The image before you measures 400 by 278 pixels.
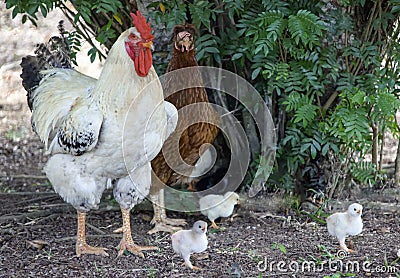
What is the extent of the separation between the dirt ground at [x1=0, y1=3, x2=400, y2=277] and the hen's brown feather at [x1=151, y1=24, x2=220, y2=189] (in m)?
0.67

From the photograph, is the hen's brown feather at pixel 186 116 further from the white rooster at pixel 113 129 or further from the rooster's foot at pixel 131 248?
the rooster's foot at pixel 131 248

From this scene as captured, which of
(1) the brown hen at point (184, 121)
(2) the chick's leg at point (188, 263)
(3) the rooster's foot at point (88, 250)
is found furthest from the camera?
(1) the brown hen at point (184, 121)

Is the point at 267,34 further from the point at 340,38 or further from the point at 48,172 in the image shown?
the point at 48,172

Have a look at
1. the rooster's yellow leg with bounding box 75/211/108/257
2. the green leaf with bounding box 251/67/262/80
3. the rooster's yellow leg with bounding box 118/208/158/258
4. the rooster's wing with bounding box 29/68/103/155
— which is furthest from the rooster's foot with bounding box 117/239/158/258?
the green leaf with bounding box 251/67/262/80

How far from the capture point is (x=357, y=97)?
5000 mm

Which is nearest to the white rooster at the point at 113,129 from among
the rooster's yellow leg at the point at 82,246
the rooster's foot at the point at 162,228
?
the rooster's yellow leg at the point at 82,246

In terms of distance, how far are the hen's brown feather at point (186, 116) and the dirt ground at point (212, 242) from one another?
0.67m

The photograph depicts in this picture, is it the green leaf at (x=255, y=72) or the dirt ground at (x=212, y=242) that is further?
the green leaf at (x=255, y=72)

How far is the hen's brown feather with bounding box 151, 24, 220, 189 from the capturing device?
5098mm

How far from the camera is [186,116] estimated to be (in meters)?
5.12

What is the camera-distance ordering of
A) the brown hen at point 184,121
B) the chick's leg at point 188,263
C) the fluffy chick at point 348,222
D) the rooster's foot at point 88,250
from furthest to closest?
the brown hen at point 184,121, the rooster's foot at point 88,250, the fluffy chick at point 348,222, the chick's leg at point 188,263

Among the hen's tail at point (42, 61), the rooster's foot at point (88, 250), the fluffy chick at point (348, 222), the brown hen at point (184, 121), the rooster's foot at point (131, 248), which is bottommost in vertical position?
the rooster's foot at point (131, 248)

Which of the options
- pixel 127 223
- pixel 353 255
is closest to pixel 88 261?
pixel 127 223

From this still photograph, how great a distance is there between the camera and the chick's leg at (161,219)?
527cm
